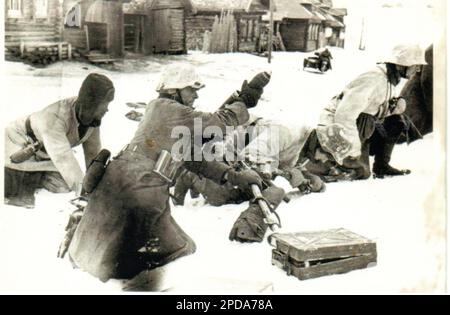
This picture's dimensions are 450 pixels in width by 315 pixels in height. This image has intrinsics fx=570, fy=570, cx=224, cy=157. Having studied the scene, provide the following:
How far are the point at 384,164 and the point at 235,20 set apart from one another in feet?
4.27

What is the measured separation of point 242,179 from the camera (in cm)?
333

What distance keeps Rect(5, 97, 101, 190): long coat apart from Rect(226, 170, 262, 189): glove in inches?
31.2

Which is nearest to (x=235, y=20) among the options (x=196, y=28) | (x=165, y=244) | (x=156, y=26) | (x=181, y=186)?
(x=196, y=28)

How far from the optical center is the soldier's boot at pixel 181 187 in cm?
335

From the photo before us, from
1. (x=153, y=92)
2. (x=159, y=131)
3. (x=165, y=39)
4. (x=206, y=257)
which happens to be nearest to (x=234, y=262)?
(x=206, y=257)

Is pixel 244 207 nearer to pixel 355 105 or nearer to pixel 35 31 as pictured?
pixel 355 105

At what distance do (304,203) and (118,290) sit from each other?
3.98 ft

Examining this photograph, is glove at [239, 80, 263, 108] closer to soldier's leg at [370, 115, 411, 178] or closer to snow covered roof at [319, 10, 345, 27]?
snow covered roof at [319, 10, 345, 27]

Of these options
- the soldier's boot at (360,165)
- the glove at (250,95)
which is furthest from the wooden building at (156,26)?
the soldier's boot at (360,165)

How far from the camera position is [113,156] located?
3.29 metres

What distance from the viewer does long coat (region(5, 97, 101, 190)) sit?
3.33 m

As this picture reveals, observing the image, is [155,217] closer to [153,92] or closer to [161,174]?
[161,174]

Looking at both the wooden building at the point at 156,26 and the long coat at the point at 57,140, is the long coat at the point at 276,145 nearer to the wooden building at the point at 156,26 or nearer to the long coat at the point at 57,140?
the wooden building at the point at 156,26

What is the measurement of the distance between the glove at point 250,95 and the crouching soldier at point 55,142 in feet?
2.58
